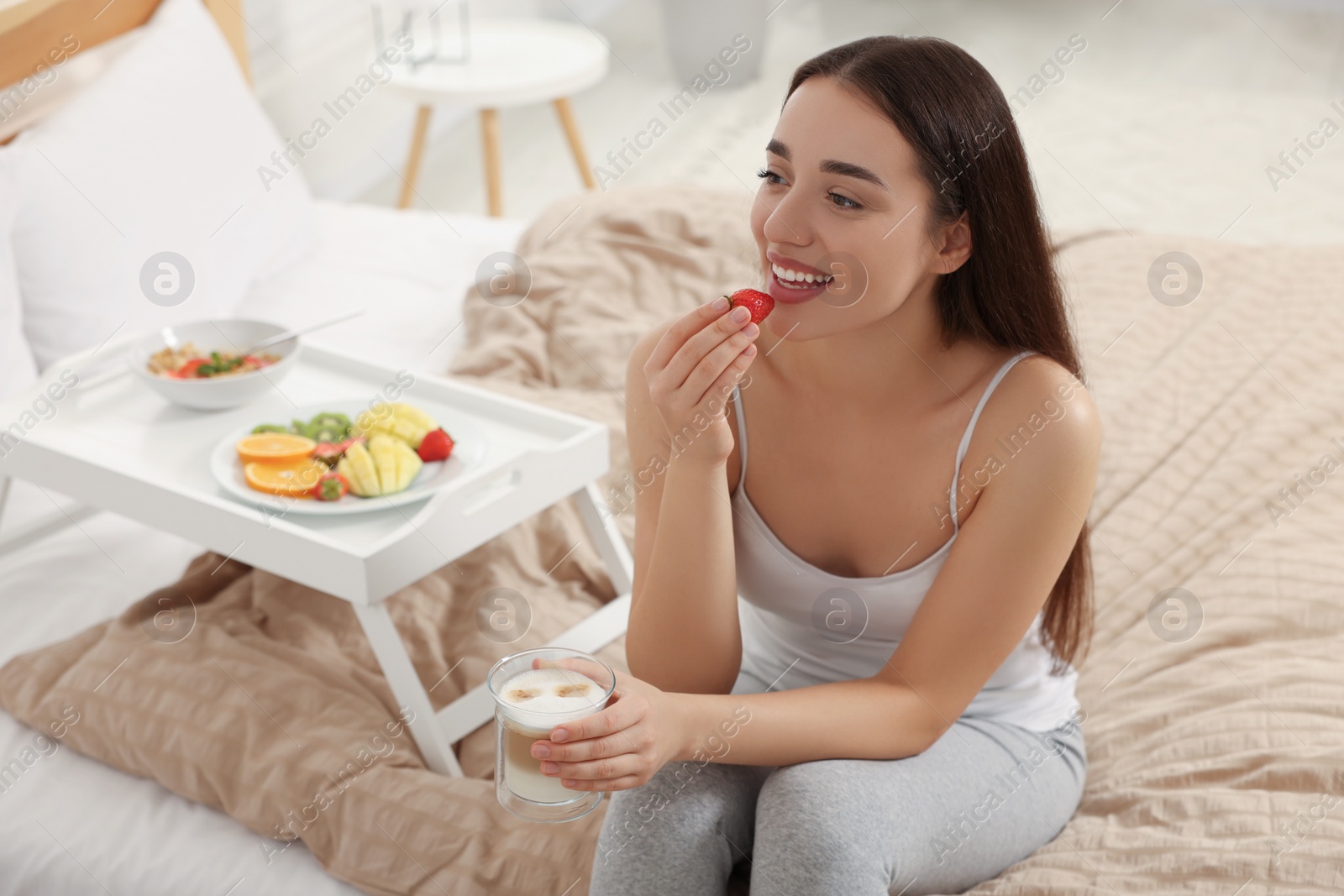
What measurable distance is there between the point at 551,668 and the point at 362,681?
50 cm

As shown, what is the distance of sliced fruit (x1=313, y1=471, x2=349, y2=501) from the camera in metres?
1.39

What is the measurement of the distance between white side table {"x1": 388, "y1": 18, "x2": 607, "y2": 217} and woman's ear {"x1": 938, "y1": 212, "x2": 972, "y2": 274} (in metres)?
2.03

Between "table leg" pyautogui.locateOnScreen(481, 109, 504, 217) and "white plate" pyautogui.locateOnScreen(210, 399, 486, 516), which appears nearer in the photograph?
"white plate" pyautogui.locateOnScreen(210, 399, 486, 516)

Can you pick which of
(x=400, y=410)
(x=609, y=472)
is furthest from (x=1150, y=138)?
(x=400, y=410)

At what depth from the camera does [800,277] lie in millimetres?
1084

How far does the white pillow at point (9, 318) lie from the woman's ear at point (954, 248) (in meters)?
1.33

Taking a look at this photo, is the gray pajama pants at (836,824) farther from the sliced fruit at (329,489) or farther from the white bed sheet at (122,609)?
the sliced fruit at (329,489)

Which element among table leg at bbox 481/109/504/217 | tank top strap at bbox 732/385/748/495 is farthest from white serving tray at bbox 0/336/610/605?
table leg at bbox 481/109/504/217

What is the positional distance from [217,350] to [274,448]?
34 centimetres

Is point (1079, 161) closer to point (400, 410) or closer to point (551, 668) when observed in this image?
point (400, 410)

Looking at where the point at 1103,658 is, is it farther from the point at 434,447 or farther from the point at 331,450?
the point at 331,450

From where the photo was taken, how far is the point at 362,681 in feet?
4.72

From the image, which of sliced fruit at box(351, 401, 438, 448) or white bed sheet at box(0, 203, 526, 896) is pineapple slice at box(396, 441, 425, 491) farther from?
white bed sheet at box(0, 203, 526, 896)

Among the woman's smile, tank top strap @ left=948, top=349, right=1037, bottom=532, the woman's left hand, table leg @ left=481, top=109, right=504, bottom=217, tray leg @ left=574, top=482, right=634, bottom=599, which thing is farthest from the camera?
table leg @ left=481, top=109, right=504, bottom=217
